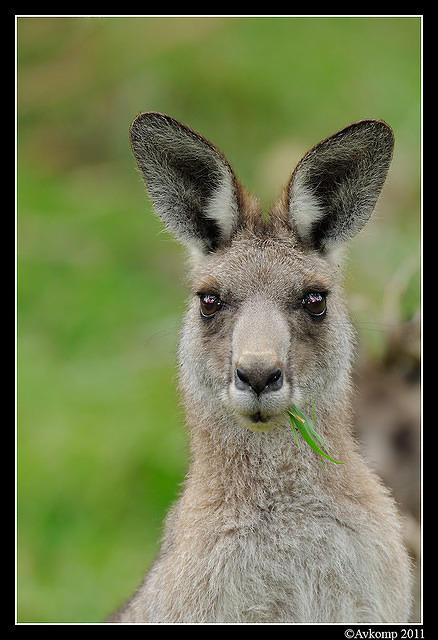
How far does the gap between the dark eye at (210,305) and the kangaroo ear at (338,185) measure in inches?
21.2

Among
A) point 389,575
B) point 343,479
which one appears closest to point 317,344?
point 343,479

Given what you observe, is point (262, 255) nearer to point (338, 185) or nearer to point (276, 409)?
point (338, 185)

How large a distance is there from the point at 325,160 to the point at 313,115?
29.7 feet

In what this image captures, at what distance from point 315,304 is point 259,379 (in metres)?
0.63

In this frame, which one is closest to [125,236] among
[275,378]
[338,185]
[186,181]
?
[186,181]

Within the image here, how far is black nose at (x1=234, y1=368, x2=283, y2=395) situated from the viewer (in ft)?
13.0

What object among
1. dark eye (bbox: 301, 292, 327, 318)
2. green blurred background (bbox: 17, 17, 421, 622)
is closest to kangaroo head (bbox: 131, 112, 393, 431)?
dark eye (bbox: 301, 292, 327, 318)

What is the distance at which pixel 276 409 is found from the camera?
Result: 4039mm

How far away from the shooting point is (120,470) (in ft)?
27.1

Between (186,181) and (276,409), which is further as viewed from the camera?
(186,181)

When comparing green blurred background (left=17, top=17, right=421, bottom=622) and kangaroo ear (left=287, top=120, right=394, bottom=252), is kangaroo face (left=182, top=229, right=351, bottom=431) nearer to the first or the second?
kangaroo ear (left=287, top=120, right=394, bottom=252)

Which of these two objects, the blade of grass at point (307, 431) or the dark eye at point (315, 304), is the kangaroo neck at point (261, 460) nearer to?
the blade of grass at point (307, 431)
